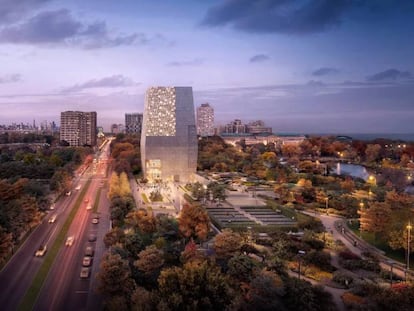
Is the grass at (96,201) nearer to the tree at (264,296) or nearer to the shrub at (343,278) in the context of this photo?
the shrub at (343,278)

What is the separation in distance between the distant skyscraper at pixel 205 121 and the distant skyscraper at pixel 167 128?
2622 inches

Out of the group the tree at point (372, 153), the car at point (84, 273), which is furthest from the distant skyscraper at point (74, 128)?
the car at point (84, 273)

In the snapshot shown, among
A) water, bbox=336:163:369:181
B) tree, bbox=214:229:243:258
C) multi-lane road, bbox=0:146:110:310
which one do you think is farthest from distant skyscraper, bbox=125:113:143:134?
tree, bbox=214:229:243:258

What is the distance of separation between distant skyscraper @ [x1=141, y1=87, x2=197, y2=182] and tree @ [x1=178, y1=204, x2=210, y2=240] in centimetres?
1691

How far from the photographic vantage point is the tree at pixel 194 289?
8175mm

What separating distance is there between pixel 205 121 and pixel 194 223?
8618cm

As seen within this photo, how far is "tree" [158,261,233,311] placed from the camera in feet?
26.8

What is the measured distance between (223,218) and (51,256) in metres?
6.98

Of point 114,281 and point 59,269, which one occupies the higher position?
point 114,281

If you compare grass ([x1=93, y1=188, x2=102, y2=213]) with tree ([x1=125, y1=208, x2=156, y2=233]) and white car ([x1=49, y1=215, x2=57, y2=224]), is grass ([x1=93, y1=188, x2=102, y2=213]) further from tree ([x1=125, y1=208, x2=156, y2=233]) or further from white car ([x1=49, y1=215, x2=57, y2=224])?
tree ([x1=125, y1=208, x2=156, y2=233])

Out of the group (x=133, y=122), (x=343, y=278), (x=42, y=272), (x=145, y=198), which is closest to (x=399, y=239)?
(x=343, y=278)

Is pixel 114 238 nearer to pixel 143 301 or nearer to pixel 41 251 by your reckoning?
pixel 41 251

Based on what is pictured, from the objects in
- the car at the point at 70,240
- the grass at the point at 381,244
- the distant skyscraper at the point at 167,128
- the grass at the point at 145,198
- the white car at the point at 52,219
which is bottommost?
the car at the point at 70,240

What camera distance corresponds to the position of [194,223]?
44.0 ft
